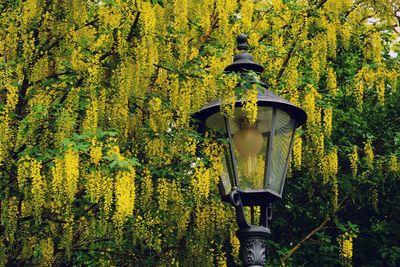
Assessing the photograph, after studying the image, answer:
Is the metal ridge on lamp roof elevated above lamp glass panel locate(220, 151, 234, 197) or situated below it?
above

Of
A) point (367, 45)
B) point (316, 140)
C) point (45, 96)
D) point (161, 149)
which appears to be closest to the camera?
point (45, 96)

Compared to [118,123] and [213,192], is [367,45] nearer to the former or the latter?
[213,192]

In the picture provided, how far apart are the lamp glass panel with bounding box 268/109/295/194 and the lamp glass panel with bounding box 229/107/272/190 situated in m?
0.07

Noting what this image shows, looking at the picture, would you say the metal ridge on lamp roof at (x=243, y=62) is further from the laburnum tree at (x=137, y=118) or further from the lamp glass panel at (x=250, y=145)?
the lamp glass panel at (x=250, y=145)

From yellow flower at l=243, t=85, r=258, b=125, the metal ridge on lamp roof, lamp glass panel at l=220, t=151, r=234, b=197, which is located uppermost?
the metal ridge on lamp roof

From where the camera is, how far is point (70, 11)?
291 inches

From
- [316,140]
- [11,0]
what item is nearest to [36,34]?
[11,0]

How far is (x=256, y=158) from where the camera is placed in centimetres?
529

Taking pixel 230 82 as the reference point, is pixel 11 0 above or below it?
above

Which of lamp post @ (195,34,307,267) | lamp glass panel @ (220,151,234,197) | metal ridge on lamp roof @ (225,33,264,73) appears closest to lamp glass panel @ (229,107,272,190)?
lamp post @ (195,34,307,267)

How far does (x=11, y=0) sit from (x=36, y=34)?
456 mm

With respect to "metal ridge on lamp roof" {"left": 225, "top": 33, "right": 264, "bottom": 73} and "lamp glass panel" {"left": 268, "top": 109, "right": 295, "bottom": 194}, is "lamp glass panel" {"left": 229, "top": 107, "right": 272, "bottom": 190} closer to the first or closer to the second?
"lamp glass panel" {"left": 268, "top": 109, "right": 295, "bottom": 194}

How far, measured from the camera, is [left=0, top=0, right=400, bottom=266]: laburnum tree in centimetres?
657

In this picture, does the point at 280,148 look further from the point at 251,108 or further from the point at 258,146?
the point at 251,108
